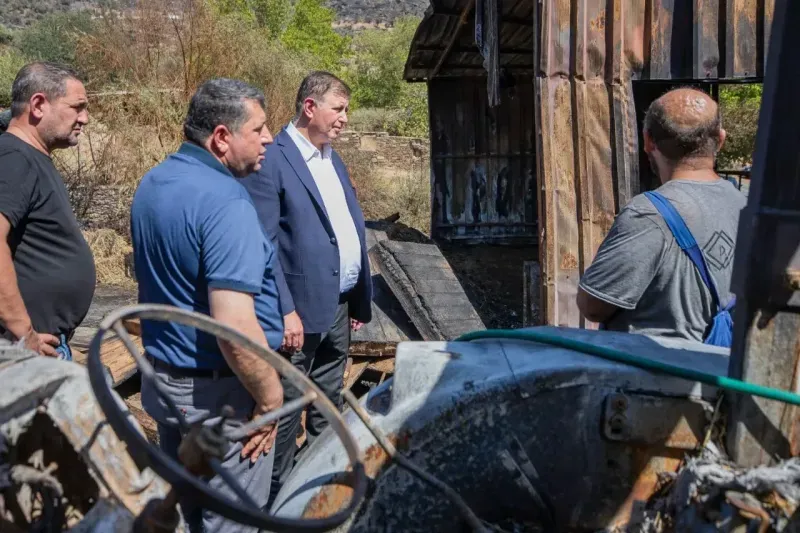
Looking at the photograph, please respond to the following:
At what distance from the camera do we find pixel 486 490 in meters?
2.12

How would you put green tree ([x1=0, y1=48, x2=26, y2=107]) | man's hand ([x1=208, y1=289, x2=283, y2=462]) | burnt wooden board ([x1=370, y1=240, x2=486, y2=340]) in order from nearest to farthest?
man's hand ([x1=208, y1=289, x2=283, y2=462])
burnt wooden board ([x1=370, y1=240, x2=486, y2=340])
green tree ([x1=0, y1=48, x2=26, y2=107])

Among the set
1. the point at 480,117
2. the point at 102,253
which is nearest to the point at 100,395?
the point at 102,253

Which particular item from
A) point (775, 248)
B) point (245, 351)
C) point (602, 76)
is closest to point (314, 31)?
point (602, 76)

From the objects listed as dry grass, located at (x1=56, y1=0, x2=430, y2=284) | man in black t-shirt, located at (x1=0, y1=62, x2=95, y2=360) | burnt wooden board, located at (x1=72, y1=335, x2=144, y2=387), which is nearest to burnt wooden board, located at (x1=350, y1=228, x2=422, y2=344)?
burnt wooden board, located at (x1=72, y1=335, x2=144, y2=387)

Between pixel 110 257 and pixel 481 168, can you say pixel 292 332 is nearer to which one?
pixel 110 257

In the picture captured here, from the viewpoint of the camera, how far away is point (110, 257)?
400 inches

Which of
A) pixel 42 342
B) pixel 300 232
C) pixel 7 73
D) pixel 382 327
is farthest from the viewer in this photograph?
pixel 7 73

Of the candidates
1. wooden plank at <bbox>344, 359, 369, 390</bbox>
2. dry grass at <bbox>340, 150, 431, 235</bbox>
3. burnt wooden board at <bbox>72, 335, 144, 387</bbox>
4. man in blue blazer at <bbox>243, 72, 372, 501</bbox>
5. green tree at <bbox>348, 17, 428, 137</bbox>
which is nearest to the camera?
man in blue blazer at <bbox>243, 72, 372, 501</bbox>

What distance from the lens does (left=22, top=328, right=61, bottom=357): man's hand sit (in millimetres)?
3125

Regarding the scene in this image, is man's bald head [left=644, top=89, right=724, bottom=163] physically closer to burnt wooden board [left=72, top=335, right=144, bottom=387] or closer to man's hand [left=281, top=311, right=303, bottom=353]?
man's hand [left=281, top=311, right=303, bottom=353]

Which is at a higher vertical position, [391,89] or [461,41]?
[461,41]

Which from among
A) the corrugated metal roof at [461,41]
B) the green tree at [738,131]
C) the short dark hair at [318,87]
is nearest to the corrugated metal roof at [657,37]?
the short dark hair at [318,87]

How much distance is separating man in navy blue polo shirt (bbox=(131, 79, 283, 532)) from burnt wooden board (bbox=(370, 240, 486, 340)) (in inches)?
140

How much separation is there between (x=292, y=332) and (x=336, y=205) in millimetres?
834
